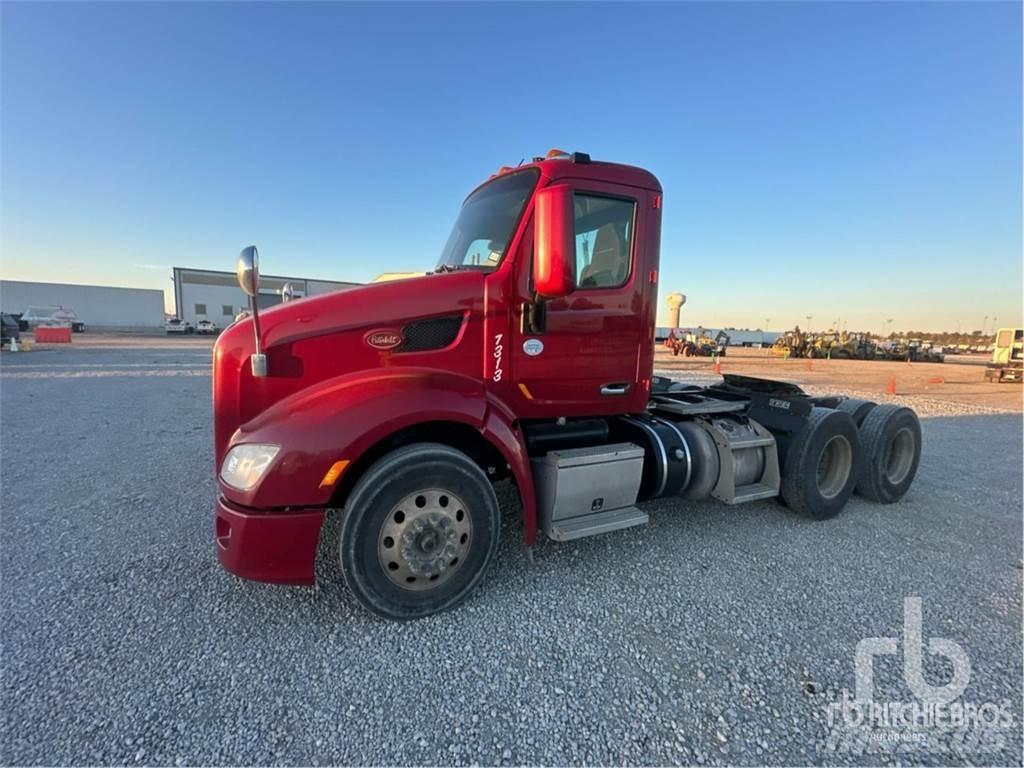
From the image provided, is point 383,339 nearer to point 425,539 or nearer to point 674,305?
point 425,539

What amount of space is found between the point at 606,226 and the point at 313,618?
321 cm

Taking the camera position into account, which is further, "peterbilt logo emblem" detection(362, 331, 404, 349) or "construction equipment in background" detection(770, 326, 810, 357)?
"construction equipment in background" detection(770, 326, 810, 357)

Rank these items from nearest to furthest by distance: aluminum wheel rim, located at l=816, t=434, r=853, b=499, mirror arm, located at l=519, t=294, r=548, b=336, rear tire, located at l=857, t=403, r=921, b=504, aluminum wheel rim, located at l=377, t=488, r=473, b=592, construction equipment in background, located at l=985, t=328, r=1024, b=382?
aluminum wheel rim, located at l=377, t=488, r=473, b=592
mirror arm, located at l=519, t=294, r=548, b=336
aluminum wheel rim, located at l=816, t=434, r=853, b=499
rear tire, located at l=857, t=403, r=921, b=504
construction equipment in background, located at l=985, t=328, r=1024, b=382

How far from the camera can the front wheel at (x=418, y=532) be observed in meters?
2.56

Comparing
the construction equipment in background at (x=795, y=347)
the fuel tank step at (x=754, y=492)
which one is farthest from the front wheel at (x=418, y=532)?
the construction equipment in background at (x=795, y=347)

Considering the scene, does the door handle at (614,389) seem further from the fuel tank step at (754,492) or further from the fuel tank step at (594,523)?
the fuel tank step at (754,492)

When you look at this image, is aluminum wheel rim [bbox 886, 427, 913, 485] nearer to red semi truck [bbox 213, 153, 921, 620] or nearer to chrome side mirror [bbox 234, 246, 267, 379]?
red semi truck [bbox 213, 153, 921, 620]

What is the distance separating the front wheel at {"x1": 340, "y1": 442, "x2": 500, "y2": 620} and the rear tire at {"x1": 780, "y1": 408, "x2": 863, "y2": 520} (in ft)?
9.79

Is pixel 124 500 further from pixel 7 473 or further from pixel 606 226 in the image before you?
pixel 606 226

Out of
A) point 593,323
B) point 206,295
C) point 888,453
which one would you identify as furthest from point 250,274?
point 206,295

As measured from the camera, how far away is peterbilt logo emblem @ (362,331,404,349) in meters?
2.86

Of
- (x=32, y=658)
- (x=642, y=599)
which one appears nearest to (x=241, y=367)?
(x=32, y=658)

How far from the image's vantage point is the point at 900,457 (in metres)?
4.94

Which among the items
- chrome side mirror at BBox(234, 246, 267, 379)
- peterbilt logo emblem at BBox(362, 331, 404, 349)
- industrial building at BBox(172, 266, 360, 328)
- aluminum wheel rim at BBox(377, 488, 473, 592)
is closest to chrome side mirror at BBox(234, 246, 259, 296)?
chrome side mirror at BBox(234, 246, 267, 379)
